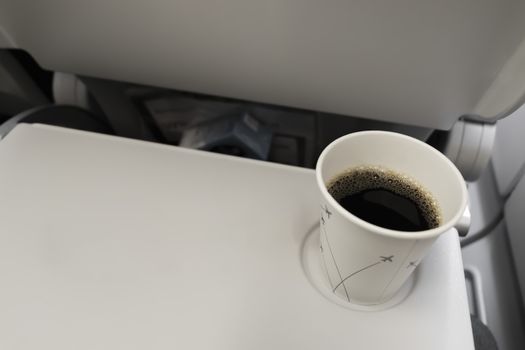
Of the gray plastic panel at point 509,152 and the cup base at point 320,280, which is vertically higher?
the cup base at point 320,280

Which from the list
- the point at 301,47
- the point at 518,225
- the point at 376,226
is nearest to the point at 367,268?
the point at 376,226

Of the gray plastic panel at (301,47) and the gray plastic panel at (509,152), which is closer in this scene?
the gray plastic panel at (301,47)

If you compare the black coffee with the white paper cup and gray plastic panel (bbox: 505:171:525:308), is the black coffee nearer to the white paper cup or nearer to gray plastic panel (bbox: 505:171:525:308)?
the white paper cup

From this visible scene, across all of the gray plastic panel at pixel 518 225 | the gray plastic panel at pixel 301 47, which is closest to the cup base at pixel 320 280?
the gray plastic panel at pixel 301 47

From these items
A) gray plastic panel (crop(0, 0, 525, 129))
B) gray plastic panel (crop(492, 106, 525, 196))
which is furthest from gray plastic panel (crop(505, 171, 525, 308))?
gray plastic panel (crop(0, 0, 525, 129))

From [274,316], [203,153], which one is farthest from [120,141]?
[274,316]

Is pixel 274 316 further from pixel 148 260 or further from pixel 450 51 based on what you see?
pixel 450 51

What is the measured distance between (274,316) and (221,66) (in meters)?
0.23

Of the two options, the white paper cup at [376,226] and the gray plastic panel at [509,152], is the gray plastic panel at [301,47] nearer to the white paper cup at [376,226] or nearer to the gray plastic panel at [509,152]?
the white paper cup at [376,226]

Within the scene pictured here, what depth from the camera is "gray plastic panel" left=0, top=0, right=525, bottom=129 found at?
12.9 inches

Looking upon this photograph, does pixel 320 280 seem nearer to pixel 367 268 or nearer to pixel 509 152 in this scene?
pixel 367 268

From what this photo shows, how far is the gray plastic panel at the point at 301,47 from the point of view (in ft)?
1.08

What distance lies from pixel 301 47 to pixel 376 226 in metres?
0.17

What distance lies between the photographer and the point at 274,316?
32 centimetres
